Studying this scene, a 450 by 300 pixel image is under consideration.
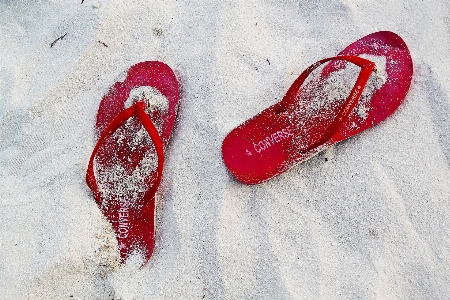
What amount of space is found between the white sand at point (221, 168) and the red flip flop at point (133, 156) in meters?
0.03

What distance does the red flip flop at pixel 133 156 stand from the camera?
129cm

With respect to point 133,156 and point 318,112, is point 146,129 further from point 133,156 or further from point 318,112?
point 318,112

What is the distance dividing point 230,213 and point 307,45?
553 mm

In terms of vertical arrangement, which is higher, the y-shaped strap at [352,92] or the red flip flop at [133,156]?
the y-shaped strap at [352,92]

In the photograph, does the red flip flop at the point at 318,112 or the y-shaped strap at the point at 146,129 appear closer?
the y-shaped strap at the point at 146,129

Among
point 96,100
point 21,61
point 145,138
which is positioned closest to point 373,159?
point 145,138

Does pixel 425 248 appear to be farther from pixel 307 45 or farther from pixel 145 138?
pixel 145 138

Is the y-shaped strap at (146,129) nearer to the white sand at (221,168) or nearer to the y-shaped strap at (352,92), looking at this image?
the white sand at (221,168)

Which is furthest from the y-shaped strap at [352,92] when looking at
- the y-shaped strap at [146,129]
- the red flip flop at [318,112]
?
the y-shaped strap at [146,129]

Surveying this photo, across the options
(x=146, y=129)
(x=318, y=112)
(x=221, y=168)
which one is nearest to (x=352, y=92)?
(x=318, y=112)

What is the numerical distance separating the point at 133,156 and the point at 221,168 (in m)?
0.26

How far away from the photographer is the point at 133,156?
4.51 ft

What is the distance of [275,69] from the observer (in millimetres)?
1422

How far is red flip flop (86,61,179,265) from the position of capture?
129 cm
